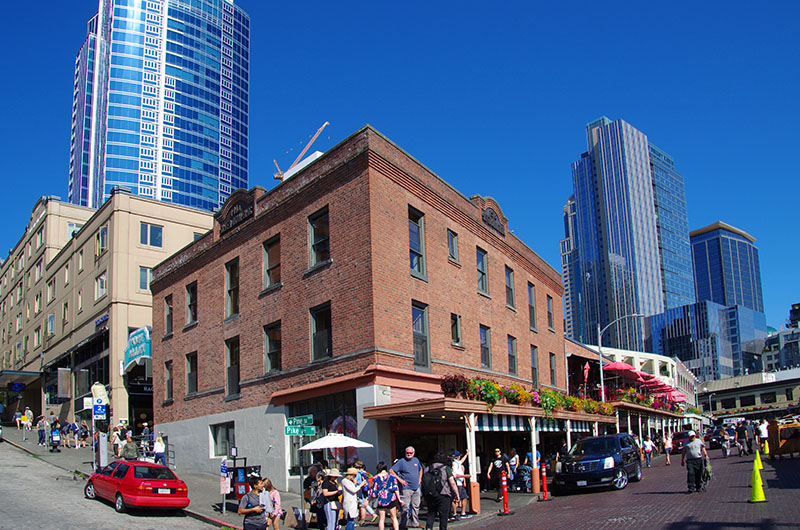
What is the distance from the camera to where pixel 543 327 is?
112ft

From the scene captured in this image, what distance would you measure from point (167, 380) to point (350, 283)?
46.6 ft

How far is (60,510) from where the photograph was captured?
59.9 ft

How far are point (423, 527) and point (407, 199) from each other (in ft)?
35.1

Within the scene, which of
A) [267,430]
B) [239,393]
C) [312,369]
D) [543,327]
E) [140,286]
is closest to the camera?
[312,369]

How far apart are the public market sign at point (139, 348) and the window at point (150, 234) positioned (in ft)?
24.2

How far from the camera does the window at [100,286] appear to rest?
4159 centimetres

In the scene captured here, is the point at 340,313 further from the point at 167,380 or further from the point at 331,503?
the point at 167,380

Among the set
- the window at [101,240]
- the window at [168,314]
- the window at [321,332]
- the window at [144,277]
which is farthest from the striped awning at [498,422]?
the window at [101,240]

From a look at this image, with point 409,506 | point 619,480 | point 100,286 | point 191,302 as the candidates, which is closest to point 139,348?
point 191,302

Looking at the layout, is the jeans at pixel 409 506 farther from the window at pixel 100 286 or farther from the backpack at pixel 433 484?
the window at pixel 100 286

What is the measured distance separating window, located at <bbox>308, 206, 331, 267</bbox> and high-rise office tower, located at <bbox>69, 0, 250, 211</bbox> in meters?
151

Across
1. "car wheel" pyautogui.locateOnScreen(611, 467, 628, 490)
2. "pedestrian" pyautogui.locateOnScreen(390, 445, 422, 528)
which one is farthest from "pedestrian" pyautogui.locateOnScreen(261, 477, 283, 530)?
"car wheel" pyautogui.locateOnScreen(611, 467, 628, 490)

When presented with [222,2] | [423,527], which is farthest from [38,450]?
[222,2]

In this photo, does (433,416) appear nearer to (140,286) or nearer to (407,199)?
(407,199)
